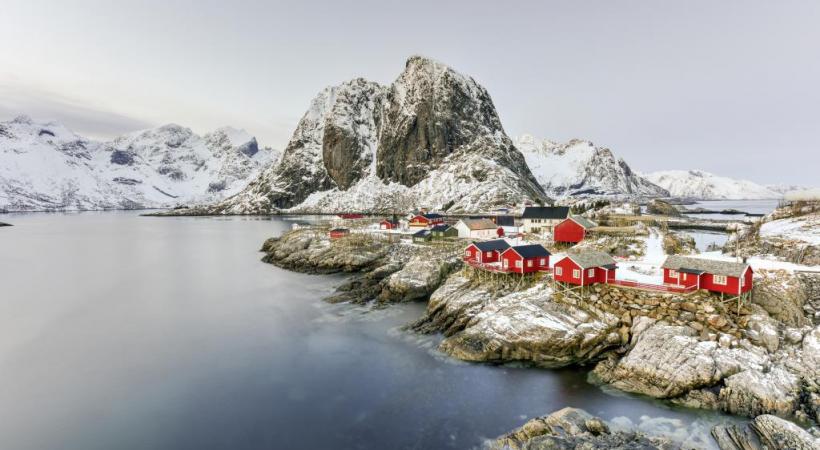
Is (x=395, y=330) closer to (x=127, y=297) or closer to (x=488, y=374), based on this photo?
(x=488, y=374)

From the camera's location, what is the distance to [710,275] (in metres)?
30.4

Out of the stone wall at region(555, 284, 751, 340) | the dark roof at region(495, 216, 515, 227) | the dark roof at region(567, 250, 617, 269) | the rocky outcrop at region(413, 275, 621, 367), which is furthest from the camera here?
the dark roof at region(495, 216, 515, 227)

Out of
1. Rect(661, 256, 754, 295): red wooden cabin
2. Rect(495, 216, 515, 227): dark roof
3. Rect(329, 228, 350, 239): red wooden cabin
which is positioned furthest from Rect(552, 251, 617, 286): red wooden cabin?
Rect(495, 216, 515, 227): dark roof

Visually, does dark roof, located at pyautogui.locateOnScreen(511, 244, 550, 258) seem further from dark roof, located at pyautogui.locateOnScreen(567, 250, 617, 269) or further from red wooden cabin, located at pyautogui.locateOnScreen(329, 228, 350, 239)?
red wooden cabin, located at pyautogui.locateOnScreen(329, 228, 350, 239)

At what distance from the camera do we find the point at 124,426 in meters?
23.3

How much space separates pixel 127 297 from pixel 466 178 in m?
150

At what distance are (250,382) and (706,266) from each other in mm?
35378

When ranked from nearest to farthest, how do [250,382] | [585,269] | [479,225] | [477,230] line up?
1. [250,382]
2. [585,269]
3. [477,230]
4. [479,225]

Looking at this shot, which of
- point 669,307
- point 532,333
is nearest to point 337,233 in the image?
point 532,333

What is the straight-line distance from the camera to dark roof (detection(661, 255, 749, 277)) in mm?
29009

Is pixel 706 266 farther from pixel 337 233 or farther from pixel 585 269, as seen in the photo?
pixel 337 233

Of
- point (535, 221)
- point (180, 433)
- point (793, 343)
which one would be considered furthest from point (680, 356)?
point (535, 221)

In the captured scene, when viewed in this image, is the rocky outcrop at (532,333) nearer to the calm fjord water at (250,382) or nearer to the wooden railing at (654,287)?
the calm fjord water at (250,382)

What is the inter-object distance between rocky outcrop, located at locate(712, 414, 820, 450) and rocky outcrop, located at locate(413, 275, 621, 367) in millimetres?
9659
